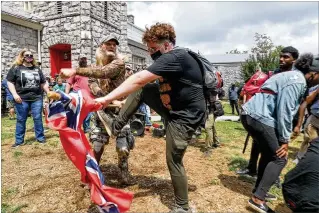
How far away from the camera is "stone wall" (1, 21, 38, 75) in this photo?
1347 cm

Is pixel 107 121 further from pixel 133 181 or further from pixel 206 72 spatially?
pixel 206 72

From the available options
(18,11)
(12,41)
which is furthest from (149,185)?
(18,11)

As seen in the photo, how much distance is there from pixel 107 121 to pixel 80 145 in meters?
1.02

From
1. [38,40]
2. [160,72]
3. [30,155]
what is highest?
[38,40]

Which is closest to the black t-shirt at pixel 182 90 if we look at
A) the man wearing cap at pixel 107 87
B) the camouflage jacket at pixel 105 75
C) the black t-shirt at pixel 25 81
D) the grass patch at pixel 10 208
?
the camouflage jacket at pixel 105 75

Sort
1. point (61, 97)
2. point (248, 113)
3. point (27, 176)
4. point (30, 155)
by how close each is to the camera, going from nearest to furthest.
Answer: point (61, 97) → point (248, 113) → point (27, 176) → point (30, 155)

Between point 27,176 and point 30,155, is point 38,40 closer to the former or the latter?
point 30,155

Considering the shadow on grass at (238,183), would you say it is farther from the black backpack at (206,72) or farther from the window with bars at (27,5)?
the window with bars at (27,5)

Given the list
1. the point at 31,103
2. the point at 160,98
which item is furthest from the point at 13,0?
the point at 160,98

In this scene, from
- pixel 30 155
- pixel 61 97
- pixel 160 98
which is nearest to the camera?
pixel 61 97

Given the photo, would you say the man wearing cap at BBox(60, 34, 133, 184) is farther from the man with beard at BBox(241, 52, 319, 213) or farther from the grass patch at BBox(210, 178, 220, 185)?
the man with beard at BBox(241, 52, 319, 213)

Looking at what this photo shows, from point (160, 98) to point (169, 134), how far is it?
1.52 feet

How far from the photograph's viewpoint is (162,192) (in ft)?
11.6

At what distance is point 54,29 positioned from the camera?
1508 cm
